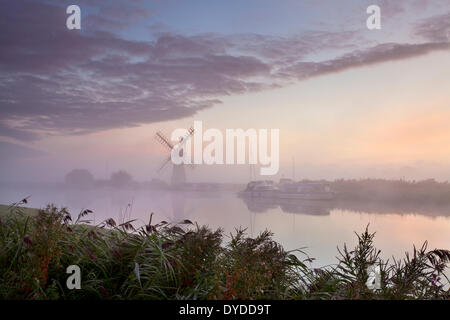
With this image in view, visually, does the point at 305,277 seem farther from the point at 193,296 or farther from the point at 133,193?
the point at 133,193

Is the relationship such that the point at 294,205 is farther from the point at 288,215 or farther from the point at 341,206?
the point at 341,206

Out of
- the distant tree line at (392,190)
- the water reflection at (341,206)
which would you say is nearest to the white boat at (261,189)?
the water reflection at (341,206)

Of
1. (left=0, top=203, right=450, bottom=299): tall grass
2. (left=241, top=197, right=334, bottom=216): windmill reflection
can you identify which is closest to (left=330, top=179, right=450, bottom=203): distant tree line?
(left=241, top=197, right=334, bottom=216): windmill reflection

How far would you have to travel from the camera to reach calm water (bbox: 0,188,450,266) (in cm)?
523

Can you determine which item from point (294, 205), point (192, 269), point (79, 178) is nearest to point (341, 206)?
point (294, 205)

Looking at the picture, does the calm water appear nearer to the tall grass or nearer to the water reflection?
the water reflection

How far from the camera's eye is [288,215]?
651 centimetres

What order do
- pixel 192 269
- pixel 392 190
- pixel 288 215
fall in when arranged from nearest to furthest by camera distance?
pixel 192 269
pixel 288 215
pixel 392 190

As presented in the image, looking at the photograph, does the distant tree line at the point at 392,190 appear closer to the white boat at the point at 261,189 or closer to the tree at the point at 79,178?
the white boat at the point at 261,189

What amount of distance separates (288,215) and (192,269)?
116 inches

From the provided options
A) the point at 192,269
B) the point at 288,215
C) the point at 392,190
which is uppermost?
the point at 392,190

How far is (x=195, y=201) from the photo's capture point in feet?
22.2

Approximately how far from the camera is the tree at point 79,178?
706 cm

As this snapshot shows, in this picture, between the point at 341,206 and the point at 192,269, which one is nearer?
the point at 192,269
